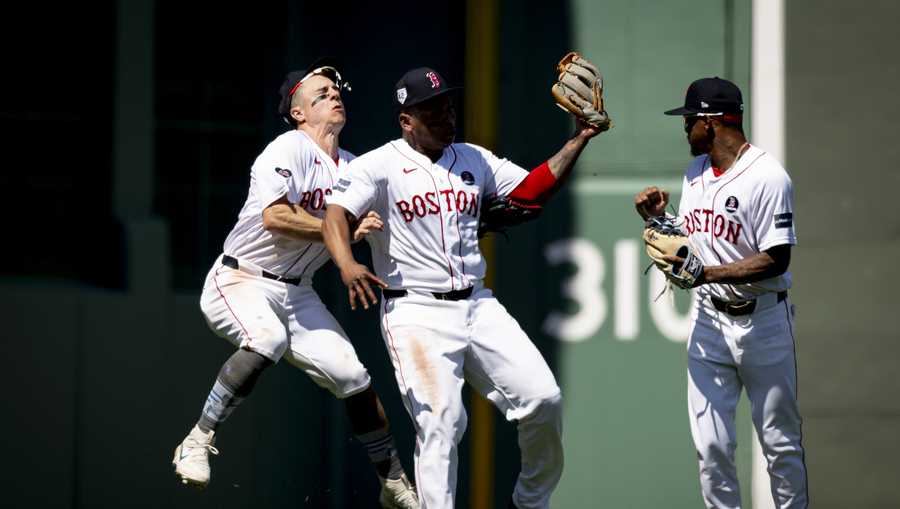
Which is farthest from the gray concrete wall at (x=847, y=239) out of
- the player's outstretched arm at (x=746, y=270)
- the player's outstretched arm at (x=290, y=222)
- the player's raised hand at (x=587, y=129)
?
the player's outstretched arm at (x=290, y=222)

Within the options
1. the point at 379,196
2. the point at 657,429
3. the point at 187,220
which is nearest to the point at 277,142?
the point at 379,196

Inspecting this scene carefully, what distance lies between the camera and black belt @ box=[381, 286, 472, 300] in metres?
6.29

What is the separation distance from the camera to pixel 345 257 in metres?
6.01

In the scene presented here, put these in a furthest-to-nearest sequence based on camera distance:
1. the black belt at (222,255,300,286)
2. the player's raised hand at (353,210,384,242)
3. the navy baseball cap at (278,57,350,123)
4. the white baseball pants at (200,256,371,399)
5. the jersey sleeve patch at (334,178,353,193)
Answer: the navy baseball cap at (278,57,350,123) < the black belt at (222,255,300,286) < the white baseball pants at (200,256,371,399) < the jersey sleeve patch at (334,178,353,193) < the player's raised hand at (353,210,384,242)

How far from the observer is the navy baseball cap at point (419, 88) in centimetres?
625

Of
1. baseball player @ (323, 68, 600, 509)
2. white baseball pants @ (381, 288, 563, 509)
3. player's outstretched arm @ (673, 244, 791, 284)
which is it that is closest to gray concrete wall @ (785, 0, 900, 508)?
player's outstretched arm @ (673, 244, 791, 284)

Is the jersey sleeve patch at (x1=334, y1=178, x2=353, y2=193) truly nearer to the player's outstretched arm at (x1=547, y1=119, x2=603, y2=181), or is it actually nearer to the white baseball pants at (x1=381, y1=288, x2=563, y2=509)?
the white baseball pants at (x1=381, y1=288, x2=563, y2=509)

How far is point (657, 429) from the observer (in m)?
7.85

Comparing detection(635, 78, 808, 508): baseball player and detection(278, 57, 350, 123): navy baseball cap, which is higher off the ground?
detection(278, 57, 350, 123): navy baseball cap

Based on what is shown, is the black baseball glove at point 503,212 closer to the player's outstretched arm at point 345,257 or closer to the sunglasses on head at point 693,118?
the player's outstretched arm at point 345,257

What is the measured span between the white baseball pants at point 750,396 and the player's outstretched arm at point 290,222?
6.19 feet

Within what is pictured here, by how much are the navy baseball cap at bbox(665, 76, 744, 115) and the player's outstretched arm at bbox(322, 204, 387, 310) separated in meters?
1.66

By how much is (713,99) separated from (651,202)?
0.56 metres

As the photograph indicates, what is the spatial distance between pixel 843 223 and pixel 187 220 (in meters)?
3.67
